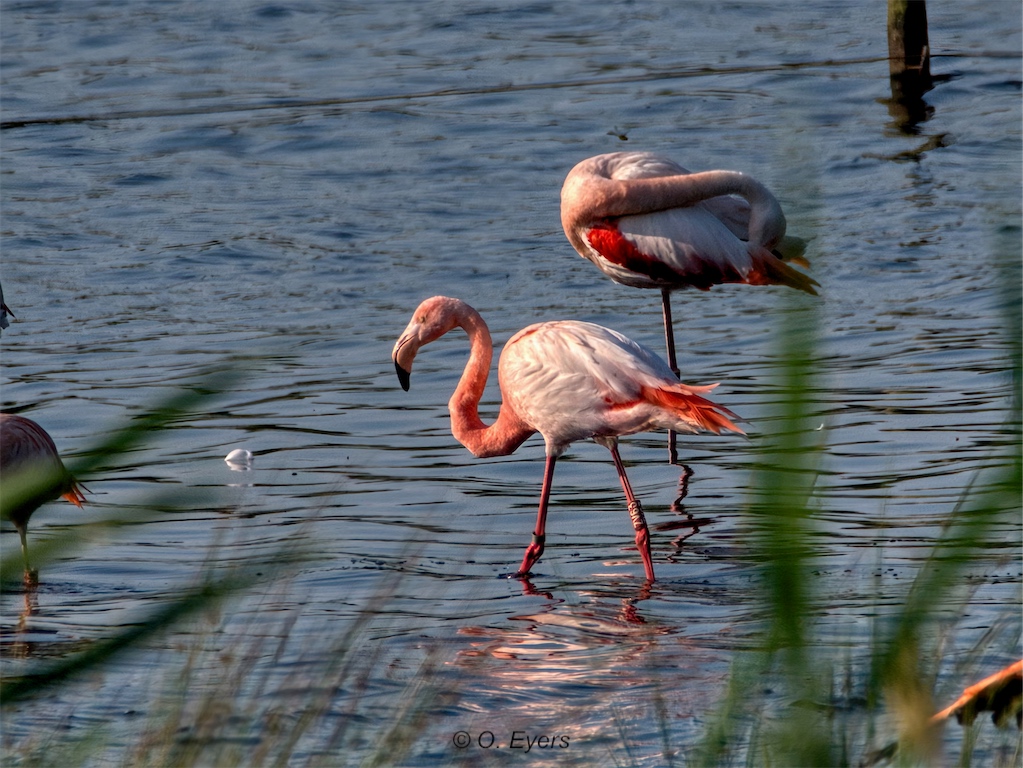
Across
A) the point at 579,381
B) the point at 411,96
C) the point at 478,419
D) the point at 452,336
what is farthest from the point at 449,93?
the point at 579,381

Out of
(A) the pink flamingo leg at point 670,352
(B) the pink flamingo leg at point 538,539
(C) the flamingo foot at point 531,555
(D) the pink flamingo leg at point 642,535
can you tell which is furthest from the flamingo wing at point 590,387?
(A) the pink flamingo leg at point 670,352

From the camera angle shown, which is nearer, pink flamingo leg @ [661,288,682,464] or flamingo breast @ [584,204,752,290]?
pink flamingo leg @ [661,288,682,464]

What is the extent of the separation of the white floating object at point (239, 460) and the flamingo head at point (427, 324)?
2.77ft

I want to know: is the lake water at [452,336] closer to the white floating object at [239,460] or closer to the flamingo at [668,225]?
the white floating object at [239,460]

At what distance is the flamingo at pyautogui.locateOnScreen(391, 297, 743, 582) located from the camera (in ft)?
16.3

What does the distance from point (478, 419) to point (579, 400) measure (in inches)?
25.3

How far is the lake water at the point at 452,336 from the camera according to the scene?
2840 mm

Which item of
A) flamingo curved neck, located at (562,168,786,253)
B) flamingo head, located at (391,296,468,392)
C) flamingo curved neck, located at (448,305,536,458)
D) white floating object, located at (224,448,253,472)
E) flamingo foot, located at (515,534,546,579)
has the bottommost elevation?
flamingo foot, located at (515,534,546,579)

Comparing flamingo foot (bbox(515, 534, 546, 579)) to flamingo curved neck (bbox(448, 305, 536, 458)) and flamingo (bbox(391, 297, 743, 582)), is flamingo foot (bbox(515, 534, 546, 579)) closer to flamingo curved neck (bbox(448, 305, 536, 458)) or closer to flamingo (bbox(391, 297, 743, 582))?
flamingo (bbox(391, 297, 743, 582))

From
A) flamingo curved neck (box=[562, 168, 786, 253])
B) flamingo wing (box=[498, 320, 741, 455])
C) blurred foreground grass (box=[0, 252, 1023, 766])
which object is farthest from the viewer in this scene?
flamingo curved neck (box=[562, 168, 786, 253])

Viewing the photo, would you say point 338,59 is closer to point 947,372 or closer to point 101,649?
point 947,372

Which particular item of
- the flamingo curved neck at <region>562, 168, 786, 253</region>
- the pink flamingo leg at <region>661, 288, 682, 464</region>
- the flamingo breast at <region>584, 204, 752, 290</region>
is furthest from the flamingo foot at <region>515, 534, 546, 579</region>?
the flamingo curved neck at <region>562, 168, 786, 253</region>

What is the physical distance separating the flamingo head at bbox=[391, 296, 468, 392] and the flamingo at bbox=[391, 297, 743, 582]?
0.22 m

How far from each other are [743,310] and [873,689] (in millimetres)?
7570
